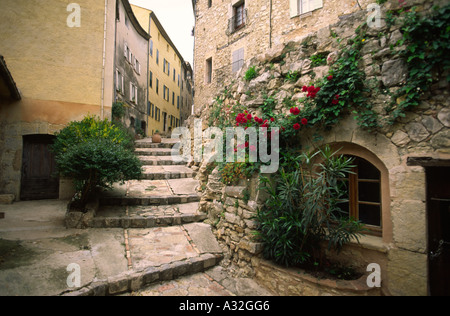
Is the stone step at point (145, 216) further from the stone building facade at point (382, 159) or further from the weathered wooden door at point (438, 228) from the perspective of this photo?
the weathered wooden door at point (438, 228)

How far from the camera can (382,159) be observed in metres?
2.89

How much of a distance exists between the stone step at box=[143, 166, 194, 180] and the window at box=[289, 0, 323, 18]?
8320 mm

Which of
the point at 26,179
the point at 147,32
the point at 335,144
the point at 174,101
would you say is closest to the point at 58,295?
the point at 335,144

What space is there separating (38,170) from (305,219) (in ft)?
28.1

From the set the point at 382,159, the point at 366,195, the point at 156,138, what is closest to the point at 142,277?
the point at 366,195

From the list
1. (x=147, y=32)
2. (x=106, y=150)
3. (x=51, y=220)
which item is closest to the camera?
(x=106, y=150)

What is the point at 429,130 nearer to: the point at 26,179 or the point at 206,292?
the point at 206,292

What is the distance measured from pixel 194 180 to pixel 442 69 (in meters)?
6.23

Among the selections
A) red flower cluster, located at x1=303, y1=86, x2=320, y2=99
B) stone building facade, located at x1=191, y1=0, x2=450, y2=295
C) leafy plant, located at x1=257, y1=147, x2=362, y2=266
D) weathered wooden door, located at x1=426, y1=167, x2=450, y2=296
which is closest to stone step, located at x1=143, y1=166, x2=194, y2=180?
stone building facade, located at x1=191, y1=0, x2=450, y2=295

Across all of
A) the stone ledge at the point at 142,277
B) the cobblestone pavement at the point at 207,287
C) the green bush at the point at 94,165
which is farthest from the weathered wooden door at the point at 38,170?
the cobblestone pavement at the point at 207,287

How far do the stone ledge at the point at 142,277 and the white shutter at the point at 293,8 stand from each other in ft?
34.8

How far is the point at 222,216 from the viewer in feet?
14.1

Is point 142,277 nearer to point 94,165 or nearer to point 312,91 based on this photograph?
point 94,165
